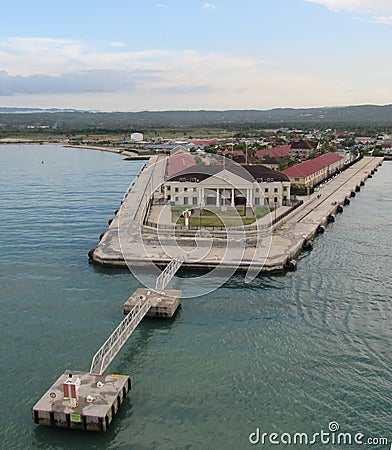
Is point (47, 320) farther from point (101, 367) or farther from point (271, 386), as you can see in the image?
point (271, 386)

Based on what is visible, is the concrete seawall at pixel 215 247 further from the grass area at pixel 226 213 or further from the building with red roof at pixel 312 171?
the building with red roof at pixel 312 171

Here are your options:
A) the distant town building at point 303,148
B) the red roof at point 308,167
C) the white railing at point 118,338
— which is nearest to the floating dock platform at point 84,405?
the white railing at point 118,338

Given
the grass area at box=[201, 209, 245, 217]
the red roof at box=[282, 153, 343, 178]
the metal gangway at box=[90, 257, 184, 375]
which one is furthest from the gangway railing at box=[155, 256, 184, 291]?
the red roof at box=[282, 153, 343, 178]

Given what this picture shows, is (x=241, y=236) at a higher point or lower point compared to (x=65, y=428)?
higher

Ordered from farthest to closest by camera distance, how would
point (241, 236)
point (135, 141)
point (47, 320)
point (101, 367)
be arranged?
point (135, 141) → point (241, 236) → point (47, 320) → point (101, 367)

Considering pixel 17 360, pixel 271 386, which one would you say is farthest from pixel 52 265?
pixel 271 386

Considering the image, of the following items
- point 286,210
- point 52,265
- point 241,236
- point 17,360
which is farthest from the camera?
point 286,210
